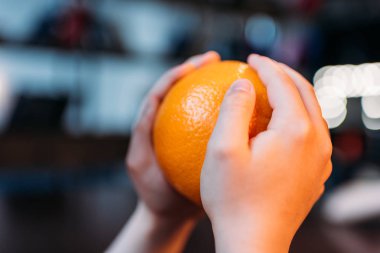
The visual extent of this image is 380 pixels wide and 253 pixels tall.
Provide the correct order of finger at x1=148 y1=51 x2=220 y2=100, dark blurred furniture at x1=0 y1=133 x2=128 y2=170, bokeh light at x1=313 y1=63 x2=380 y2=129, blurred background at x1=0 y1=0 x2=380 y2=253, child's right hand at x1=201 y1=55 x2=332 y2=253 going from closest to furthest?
1. child's right hand at x1=201 y1=55 x2=332 y2=253
2. finger at x1=148 y1=51 x2=220 y2=100
3. blurred background at x1=0 y1=0 x2=380 y2=253
4. dark blurred furniture at x1=0 y1=133 x2=128 y2=170
5. bokeh light at x1=313 y1=63 x2=380 y2=129

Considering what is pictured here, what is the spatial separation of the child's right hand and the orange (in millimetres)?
49

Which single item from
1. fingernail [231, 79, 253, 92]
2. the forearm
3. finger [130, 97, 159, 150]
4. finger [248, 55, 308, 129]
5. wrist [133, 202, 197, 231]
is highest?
fingernail [231, 79, 253, 92]

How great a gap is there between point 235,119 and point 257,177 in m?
0.06

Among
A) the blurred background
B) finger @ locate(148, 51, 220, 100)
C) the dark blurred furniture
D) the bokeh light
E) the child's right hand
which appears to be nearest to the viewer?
the child's right hand

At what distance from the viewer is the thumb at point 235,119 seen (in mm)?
347

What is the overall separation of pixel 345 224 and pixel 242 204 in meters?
0.70

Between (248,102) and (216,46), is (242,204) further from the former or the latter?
(216,46)

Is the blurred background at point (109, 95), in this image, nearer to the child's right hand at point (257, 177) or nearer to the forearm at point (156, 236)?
the forearm at point (156, 236)

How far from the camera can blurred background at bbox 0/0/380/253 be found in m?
Answer: 0.88

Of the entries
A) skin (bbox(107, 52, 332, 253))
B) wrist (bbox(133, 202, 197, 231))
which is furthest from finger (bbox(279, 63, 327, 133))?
wrist (bbox(133, 202, 197, 231))

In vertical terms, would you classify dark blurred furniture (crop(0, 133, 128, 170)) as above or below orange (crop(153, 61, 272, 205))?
below

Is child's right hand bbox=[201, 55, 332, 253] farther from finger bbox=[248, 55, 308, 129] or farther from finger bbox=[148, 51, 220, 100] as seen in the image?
finger bbox=[148, 51, 220, 100]

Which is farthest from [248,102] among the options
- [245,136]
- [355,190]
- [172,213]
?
[355,190]

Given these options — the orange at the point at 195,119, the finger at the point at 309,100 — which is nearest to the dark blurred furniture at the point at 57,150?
the orange at the point at 195,119
